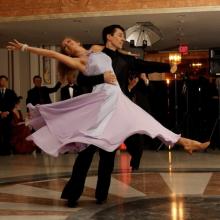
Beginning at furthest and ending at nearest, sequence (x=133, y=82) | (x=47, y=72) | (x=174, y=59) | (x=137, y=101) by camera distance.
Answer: (x=47, y=72)
(x=137, y=101)
(x=133, y=82)
(x=174, y=59)

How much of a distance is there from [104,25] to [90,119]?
19.8ft

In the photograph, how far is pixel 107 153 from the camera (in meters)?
4.04

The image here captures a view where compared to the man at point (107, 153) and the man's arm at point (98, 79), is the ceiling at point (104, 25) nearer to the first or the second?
the man at point (107, 153)

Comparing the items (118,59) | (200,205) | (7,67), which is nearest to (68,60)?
(118,59)

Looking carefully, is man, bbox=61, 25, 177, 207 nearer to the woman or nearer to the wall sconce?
the woman

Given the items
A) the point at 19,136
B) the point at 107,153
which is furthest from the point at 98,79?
the point at 19,136

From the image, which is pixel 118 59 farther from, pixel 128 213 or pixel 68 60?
pixel 128 213

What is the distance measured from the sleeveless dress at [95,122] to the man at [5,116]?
16.9ft

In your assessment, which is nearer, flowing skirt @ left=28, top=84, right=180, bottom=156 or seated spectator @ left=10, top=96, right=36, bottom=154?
flowing skirt @ left=28, top=84, right=180, bottom=156

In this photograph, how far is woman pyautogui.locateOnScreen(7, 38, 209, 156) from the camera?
146 inches

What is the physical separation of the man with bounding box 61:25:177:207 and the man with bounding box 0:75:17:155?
504 cm

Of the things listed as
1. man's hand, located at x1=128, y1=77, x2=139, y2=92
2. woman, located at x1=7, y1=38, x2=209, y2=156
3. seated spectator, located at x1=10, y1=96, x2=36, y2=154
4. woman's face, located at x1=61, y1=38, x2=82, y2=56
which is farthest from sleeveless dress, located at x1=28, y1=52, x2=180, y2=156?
seated spectator, located at x1=10, y1=96, x2=36, y2=154

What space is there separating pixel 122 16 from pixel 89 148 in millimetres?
5150

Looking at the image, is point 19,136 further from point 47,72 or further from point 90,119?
point 90,119
